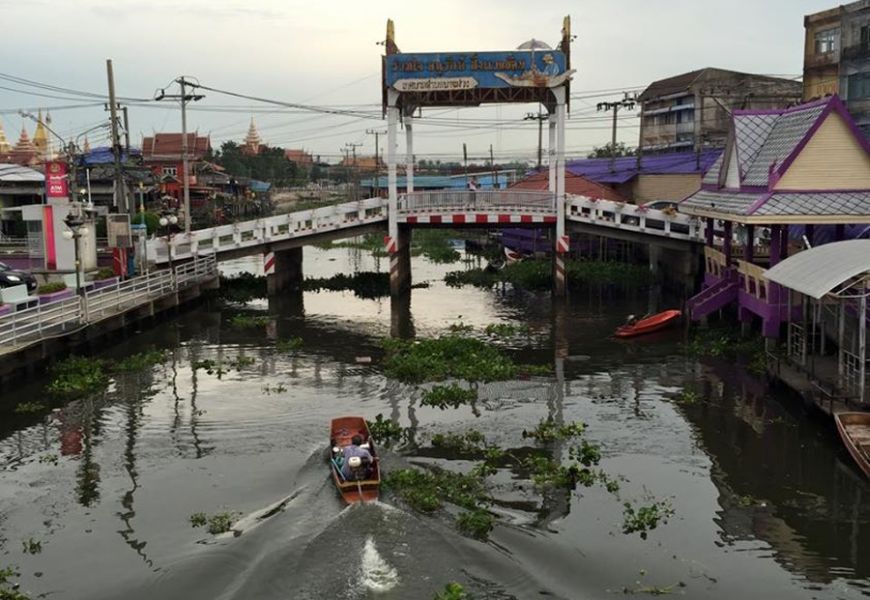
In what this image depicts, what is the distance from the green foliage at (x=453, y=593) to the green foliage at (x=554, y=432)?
26.1 feet

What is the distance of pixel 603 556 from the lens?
42.3 feet

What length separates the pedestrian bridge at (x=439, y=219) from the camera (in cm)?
3853

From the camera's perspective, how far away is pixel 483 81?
36.8 meters

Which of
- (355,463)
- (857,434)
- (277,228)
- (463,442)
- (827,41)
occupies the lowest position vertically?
(463,442)

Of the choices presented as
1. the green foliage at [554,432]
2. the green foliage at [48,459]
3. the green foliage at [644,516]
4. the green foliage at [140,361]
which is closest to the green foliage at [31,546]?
the green foliage at [48,459]

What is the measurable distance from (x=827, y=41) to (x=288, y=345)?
1628 inches

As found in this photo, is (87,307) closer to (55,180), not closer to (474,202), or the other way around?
(55,180)

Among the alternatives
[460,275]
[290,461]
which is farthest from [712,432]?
[460,275]

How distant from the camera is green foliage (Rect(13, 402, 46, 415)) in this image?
69.4ft

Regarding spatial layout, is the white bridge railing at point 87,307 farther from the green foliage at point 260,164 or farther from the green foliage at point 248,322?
the green foliage at point 260,164

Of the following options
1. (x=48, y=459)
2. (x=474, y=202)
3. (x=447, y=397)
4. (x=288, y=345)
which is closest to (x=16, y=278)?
(x=288, y=345)

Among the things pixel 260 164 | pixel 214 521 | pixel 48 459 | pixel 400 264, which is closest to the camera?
pixel 214 521

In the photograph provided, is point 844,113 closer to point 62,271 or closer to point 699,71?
point 62,271

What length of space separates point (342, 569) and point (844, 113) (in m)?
21.7
